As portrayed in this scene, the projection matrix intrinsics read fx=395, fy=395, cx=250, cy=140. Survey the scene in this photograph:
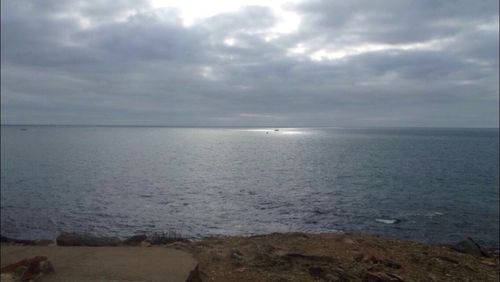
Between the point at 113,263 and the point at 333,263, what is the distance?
659 centimetres

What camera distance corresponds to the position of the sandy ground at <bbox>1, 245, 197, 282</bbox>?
1006 centimetres

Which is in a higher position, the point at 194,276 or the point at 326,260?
the point at 194,276

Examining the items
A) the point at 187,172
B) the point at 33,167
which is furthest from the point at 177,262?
the point at 33,167

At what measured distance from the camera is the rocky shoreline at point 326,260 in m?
11.3

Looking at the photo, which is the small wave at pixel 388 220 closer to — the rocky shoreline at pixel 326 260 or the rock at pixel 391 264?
the rocky shoreline at pixel 326 260

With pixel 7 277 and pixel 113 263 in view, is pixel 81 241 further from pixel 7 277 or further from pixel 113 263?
pixel 7 277

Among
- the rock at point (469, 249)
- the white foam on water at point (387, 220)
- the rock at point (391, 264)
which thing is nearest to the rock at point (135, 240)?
the rock at point (391, 264)

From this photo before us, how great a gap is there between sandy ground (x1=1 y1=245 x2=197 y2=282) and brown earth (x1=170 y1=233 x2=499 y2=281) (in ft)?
3.25

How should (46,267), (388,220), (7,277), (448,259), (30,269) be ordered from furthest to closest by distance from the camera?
(388,220) < (448,259) < (46,267) < (30,269) < (7,277)

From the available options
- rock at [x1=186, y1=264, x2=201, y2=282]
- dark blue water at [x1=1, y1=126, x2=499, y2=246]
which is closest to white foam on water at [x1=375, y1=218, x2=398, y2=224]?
dark blue water at [x1=1, y1=126, x2=499, y2=246]

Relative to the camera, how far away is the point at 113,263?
11.0 meters

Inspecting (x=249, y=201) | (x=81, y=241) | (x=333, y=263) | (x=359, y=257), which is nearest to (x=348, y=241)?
(x=359, y=257)

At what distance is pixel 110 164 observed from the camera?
6512cm

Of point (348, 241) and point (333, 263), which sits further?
point (348, 241)
